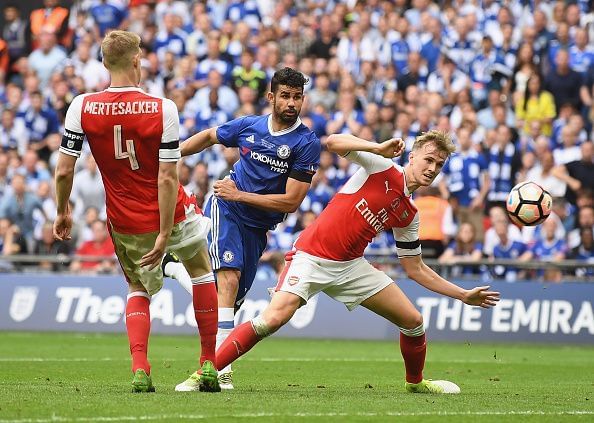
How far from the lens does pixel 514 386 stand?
11031mm

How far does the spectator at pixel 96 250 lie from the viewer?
64.5 feet

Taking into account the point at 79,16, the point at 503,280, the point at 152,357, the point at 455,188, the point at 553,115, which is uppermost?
the point at 79,16

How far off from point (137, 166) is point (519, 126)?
12976 millimetres

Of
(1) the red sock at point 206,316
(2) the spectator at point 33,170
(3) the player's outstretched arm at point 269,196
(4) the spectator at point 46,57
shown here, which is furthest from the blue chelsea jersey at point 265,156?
(4) the spectator at point 46,57

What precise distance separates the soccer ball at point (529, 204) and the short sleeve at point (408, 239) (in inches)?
114

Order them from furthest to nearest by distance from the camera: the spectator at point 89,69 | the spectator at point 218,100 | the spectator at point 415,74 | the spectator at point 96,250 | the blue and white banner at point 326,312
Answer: the spectator at point 89,69, the spectator at point 218,100, the spectator at point 415,74, the spectator at point 96,250, the blue and white banner at point 326,312

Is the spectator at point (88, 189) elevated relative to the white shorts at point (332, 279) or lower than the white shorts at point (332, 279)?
elevated

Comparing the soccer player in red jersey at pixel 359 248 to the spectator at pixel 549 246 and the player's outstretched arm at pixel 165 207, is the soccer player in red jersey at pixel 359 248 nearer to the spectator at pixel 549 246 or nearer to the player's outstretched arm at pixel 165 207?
the player's outstretched arm at pixel 165 207

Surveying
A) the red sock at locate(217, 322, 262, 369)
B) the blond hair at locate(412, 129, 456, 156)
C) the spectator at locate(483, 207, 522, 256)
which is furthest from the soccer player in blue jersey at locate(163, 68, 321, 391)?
the spectator at locate(483, 207, 522, 256)

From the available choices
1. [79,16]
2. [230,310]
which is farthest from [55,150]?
[230,310]

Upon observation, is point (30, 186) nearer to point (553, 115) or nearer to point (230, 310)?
point (553, 115)

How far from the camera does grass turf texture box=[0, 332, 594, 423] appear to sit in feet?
26.6

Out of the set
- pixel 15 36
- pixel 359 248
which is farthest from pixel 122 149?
pixel 15 36

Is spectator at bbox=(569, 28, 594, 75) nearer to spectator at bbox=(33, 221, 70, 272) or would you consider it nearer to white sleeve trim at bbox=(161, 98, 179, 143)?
spectator at bbox=(33, 221, 70, 272)
